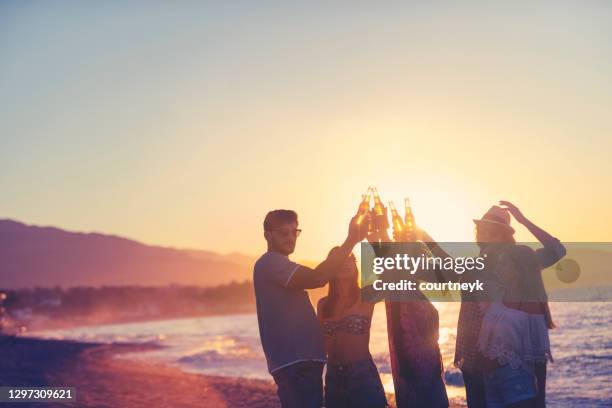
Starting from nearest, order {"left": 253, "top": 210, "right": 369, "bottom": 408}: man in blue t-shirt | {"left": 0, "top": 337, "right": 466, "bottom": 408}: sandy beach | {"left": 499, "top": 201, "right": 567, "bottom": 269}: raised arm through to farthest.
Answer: {"left": 253, "top": 210, "right": 369, "bottom": 408}: man in blue t-shirt
{"left": 499, "top": 201, "right": 567, "bottom": 269}: raised arm
{"left": 0, "top": 337, "right": 466, "bottom": 408}: sandy beach

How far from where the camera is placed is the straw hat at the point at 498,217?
211 inches

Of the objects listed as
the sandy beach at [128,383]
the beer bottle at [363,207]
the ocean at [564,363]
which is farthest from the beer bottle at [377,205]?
the ocean at [564,363]

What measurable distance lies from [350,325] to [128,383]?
1473cm

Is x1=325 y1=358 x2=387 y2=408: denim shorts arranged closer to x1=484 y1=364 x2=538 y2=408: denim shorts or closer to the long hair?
the long hair

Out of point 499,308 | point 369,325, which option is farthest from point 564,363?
point 369,325

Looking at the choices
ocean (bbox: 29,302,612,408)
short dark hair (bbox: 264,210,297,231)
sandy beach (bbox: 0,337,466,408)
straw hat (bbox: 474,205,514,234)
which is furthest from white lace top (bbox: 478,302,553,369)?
ocean (bbox: 29,302,612,408)

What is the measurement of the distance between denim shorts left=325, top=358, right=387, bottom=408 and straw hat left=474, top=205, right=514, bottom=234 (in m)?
1.37

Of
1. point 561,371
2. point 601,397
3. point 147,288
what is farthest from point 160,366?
point 147,288

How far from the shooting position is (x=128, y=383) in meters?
18.5

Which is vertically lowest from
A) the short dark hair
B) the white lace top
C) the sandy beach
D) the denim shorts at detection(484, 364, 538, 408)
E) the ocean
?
the ocean

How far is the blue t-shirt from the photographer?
479 centimetres

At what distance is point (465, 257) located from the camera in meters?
5.56

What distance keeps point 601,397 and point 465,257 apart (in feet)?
35.2

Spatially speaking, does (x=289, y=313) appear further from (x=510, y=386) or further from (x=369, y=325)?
(x=510, y=386)
